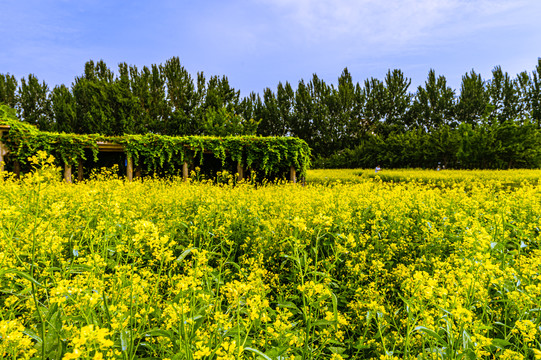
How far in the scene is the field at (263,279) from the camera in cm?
162

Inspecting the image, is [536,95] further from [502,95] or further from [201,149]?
[201,149]

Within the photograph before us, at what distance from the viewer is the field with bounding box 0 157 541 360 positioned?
1619 mm

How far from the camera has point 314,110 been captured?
3597cm

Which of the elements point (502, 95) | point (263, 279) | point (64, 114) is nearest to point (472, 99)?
point (502, 95)

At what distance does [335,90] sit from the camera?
35.6 metres

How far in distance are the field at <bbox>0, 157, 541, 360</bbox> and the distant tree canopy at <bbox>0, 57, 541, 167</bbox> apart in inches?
884

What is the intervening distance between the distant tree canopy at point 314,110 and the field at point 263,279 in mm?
22444

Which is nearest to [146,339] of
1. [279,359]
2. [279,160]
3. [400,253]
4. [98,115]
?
[279,359]

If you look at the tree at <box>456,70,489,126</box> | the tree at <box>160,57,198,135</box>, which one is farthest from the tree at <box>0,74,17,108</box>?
the tree at <box>456,70,489,126</box>

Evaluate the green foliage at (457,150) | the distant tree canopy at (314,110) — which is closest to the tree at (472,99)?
the distant tree canopy at (314,110)

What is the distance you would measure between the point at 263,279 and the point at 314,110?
114ft

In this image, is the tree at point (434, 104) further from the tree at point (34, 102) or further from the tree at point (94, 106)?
the tree at point (34, 102)

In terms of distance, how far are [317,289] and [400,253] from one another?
2.65m

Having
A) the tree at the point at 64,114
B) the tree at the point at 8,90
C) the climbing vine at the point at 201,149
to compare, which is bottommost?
the climbing vine at the point at 201,149
